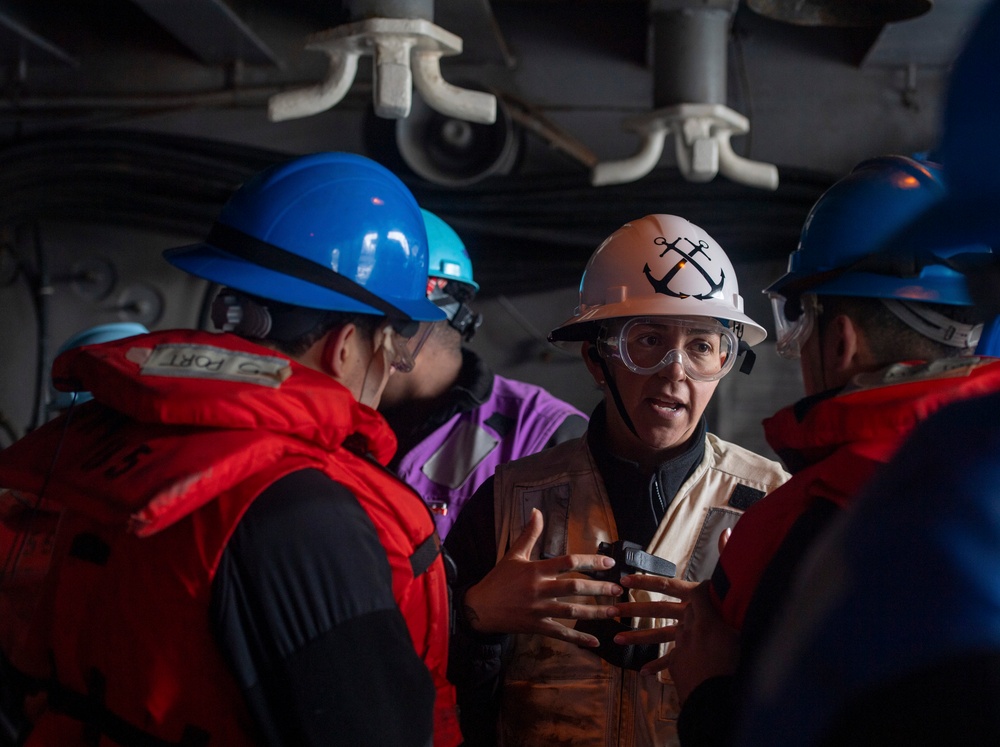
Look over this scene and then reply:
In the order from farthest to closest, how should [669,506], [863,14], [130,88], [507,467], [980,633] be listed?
1. [130,88]
2. [863,14]
3. [507,467]
4. [669,506]
5. [980,633]

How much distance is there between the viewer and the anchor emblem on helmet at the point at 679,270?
2006 mm

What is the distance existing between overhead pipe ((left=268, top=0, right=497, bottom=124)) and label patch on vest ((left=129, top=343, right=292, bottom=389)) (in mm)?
1833

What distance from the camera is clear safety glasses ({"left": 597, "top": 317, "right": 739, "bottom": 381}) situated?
199cm

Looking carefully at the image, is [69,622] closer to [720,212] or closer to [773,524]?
[773,524]

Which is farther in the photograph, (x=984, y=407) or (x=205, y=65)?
(x=205, y=65)

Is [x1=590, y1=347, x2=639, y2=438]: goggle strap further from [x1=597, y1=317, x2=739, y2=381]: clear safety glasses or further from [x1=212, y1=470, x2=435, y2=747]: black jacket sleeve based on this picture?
[x1=212, y1=470, x2=435, y2=747]: black jacket sleeve

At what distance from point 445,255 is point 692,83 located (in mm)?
1395

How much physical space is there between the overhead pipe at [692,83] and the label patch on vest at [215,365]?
9.64 feet

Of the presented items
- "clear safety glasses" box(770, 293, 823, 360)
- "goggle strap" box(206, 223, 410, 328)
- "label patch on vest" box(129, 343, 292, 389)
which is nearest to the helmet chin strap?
"clear safety glasses" box(770, 293, 823, 360)

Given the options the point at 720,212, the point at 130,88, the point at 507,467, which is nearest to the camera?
the point at 507,467

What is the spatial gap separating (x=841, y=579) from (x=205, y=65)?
498 cm

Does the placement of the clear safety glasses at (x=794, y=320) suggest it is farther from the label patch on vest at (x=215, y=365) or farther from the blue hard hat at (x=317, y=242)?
the label patch on vest at (x=215, y=365)

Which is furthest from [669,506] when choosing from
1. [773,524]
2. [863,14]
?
[863,14]

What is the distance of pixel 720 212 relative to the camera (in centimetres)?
438
